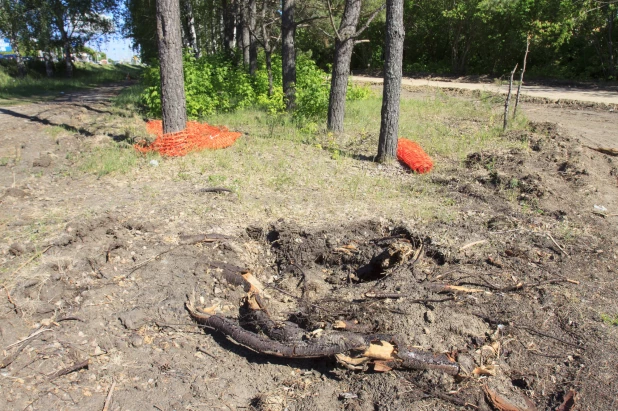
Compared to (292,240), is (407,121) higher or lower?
higher

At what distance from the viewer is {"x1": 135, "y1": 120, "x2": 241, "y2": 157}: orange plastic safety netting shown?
799cm

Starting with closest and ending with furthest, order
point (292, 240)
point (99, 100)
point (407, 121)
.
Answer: point (292, 240), point (407, 121), point (99, 100)

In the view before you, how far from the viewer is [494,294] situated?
164 inches

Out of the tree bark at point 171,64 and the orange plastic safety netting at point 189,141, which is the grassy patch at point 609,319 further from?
the tree bark at point 171,64

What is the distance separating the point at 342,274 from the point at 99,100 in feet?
43.3

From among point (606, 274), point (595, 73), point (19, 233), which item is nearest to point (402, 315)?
point (606, 274)

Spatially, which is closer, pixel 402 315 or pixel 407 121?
pixel 402 315

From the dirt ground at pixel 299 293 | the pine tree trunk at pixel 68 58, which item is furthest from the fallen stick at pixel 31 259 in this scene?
the pine tree trunk at pixel 68 58

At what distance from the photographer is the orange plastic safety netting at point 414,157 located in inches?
298

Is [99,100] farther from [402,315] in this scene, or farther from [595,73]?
[595,73]

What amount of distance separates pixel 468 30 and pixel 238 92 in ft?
51.3

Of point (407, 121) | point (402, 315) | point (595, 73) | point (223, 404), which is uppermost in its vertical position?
point (595, 73)

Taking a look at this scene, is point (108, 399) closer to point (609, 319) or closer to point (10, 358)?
point (10, 358)

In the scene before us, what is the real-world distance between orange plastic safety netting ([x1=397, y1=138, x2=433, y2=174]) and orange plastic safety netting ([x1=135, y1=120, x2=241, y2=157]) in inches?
119
